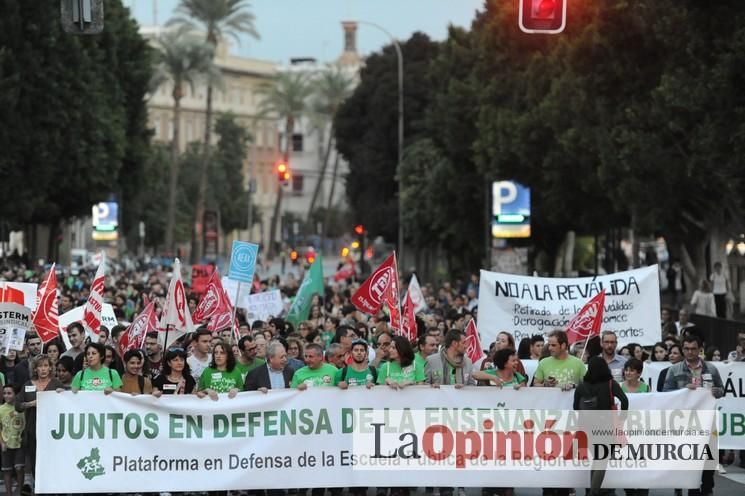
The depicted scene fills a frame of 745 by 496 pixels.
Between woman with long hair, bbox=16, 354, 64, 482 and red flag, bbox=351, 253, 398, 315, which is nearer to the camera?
woman with long hair, bbox=16, 354, 64, 482

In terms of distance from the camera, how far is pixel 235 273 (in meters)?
20.9

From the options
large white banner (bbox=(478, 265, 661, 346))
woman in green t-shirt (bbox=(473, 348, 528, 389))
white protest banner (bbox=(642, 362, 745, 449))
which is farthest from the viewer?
large white banner (bbox=(478, 265, 661, 346))

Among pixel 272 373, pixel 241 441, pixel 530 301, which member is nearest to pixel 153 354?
pixel 272 373

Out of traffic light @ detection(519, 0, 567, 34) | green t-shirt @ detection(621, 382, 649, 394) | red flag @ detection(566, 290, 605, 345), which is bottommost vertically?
green t-shirt @ detection(621, 382, 649, 394)

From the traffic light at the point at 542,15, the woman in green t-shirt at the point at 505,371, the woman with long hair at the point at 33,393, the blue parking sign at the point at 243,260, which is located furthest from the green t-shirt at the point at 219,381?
the blue parking sign at the point at 243,260

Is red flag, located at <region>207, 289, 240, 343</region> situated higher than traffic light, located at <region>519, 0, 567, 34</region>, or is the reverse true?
traffic light, located at <region>519, 0, 567, 34</region>

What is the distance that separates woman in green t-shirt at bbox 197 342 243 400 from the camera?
590 inches

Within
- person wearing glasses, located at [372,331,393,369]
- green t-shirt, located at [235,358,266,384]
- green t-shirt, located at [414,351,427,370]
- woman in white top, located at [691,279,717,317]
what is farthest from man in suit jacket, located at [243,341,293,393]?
woman in white top, located at [691,279,717,317]

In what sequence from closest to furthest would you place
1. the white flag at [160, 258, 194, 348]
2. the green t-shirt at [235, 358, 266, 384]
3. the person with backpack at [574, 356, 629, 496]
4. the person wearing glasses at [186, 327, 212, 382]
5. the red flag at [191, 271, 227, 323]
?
the person with backpack at [574, 356, 629, 496] → the green t-shirt at [235, 358, 266, 384] → the person wearing glasses at [186, 327, 212, 382] → the white flag at [160, 258, 194, 348] → the red flag at [191, 271, 227, 323]

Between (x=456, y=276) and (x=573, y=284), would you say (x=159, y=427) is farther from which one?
(x=456, y=276)

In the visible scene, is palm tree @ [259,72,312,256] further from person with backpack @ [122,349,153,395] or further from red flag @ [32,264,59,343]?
person with backpack @ [122,349,153,395]

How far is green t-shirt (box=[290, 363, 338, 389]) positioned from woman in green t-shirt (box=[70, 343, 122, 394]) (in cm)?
144

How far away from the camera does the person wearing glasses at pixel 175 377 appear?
14.9 m

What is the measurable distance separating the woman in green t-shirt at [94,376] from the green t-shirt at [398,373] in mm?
2137
